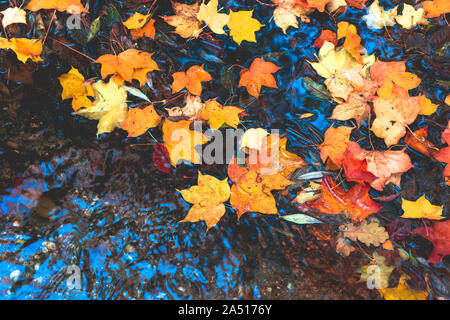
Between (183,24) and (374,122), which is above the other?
(183,24)

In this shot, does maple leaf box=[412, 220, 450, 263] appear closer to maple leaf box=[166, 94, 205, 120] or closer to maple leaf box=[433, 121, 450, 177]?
maple leaf box=[433, 121, 450, 177]

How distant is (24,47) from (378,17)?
1171 millimetres

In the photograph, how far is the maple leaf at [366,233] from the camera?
1062 millimetres

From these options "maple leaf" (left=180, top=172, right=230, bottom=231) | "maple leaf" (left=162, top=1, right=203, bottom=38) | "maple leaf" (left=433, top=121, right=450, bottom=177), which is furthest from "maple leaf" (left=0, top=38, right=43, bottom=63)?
"maple leaf" (left=433, top=121, right=450, bottom=177)

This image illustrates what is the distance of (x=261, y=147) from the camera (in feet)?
3.76

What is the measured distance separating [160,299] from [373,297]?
0.62m

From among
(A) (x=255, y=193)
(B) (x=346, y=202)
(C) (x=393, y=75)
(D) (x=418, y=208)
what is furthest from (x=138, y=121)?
(D) (x=418, y=208)

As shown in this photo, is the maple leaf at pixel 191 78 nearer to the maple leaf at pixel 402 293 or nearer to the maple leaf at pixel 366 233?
the maple leaf at pixel 366 233

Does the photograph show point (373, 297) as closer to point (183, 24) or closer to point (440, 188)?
point (440, 188)

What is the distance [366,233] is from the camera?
1.07m

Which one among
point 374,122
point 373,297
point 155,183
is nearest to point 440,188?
point 374,122

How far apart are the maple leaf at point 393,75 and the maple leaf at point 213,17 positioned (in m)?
0.51

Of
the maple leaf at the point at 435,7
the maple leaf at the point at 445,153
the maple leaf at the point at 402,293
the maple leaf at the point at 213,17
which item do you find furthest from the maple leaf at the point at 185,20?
the maple leaf at the point at 402,293
